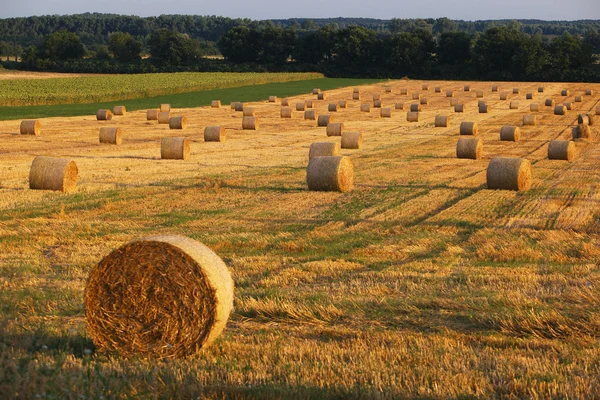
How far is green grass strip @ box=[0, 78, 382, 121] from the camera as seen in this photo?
48.6 metres

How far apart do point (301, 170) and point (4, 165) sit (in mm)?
8588

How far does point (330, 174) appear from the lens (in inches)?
779

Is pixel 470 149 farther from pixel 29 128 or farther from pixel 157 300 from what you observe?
pixel 157 300

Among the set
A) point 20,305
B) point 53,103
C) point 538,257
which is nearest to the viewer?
point 20,305

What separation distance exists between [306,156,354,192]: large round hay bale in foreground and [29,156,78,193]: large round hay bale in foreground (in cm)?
545

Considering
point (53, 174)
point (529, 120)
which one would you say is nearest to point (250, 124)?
point (529, 120)

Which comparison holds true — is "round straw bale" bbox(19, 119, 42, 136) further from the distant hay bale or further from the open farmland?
the distant hay bale

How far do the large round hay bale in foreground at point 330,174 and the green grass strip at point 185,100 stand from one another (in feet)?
91.8

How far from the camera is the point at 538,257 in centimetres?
1305

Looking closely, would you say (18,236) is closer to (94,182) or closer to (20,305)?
(20,305)

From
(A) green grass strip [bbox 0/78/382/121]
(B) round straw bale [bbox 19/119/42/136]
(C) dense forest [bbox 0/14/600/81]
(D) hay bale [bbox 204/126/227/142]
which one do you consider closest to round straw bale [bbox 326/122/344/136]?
(D) hay bale [bbox 204/126/227/142]

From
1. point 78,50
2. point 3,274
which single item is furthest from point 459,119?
point 78,50

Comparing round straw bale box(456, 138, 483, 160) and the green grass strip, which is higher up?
round straw bale box(456, 138, 483, 160)

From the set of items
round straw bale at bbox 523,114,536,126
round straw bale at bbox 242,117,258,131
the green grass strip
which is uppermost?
round straw bale at bbox 523,114,536,126
